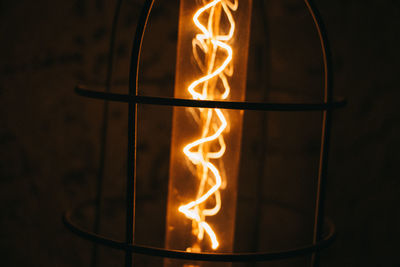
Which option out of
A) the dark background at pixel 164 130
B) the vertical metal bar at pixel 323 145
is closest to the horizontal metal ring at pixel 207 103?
the vertical metal bar at pixel 323 145

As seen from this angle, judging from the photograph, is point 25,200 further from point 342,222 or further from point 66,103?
point 342,222

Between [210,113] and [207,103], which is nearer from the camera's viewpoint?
[207,103]

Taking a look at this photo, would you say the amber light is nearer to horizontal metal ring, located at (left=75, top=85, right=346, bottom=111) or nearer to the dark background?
horizontal metal ring, located at (left=75, top=85, right=346, bottom=111)

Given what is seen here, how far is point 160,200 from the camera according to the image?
98 centimetres

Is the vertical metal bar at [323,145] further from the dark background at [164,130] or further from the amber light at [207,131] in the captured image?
the dark background at [164,130]

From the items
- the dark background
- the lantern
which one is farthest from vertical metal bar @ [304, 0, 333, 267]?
the dark background

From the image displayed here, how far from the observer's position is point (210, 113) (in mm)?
634

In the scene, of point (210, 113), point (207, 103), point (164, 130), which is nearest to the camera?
point (207, 103)

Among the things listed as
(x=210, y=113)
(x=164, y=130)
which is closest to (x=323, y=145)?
(x=210, y=113)

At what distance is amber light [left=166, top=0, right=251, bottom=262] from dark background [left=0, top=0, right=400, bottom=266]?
268 millimetres

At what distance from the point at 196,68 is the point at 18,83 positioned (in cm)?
48

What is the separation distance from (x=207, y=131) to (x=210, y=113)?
0.03 metres

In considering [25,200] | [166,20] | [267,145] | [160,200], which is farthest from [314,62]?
[25,200]

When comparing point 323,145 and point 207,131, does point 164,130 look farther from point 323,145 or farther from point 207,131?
point 323,145
